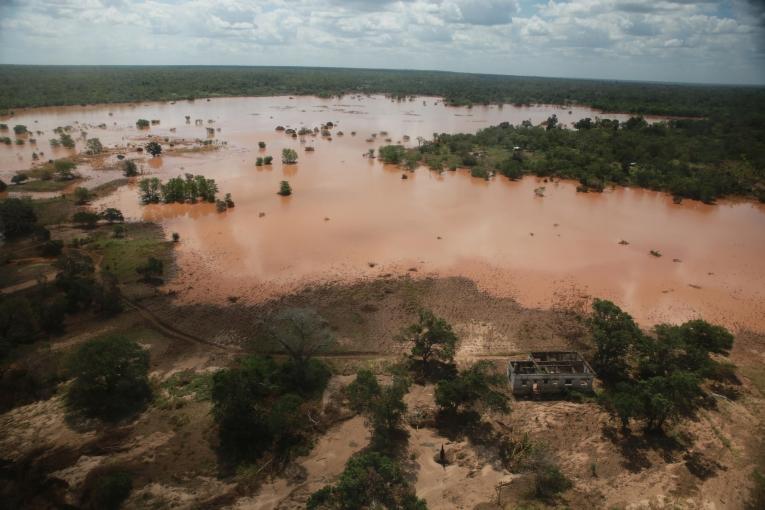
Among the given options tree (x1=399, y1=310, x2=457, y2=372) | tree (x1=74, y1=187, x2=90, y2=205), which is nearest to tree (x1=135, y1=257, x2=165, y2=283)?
tree (x1=399, y1=310, x2=457, y2=372)

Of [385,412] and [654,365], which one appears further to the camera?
[654,365]

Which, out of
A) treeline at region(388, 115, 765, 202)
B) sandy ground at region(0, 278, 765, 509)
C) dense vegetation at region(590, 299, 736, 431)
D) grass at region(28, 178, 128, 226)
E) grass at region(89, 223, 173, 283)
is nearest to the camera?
sandy ground at region(0, 278, 765, 509)

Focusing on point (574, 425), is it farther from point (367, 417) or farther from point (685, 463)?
point (367, 417)

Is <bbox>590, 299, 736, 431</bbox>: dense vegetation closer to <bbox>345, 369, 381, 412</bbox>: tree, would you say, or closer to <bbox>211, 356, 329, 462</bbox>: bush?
<bbox>345, 369, 381, 412</bbox>: tree

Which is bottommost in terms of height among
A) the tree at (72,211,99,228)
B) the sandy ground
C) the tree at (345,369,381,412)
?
the sandy ground

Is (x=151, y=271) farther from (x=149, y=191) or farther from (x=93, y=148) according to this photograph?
(x=93, y=148)

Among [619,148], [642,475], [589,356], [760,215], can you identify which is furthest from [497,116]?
[642,475]

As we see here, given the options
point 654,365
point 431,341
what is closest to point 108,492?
point 431,341
